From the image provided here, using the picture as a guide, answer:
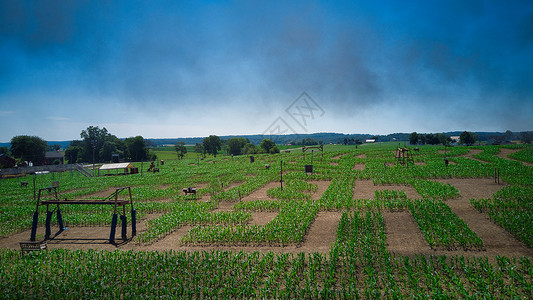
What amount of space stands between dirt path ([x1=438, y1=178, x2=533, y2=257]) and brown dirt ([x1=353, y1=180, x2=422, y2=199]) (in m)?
3.80

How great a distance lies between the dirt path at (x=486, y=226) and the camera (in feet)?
38.3

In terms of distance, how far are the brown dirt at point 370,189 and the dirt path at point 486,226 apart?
3.80 m

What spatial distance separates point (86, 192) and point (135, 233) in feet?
Result: 72.4

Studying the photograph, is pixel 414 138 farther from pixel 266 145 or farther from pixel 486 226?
pixel 486 226

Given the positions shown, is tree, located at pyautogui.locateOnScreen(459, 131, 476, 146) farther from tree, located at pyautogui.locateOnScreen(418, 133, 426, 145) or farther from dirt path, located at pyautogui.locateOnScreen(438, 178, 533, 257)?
dirt path, located at pyautogui.locateOnScreen(438, 178, 533, 257)

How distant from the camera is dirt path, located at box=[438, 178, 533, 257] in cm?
1167

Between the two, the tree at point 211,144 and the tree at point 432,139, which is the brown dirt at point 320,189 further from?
the tree at point 432,139

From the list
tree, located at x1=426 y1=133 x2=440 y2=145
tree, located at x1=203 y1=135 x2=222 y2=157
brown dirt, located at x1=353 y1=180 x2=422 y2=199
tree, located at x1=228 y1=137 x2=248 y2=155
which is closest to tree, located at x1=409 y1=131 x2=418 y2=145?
tree, located at x1=426 y1=133 x2=440 y2=145

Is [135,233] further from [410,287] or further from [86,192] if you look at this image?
[86,192]

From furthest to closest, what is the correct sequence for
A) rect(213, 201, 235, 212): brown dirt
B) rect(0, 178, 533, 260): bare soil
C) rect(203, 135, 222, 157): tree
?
rect(203, 135, 222, 157): tree
rect(213, 201, 235, 212): brown dirt
rect(0, 178, 533, 260): bare soil

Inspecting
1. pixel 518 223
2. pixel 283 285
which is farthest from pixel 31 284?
pixel 518 223

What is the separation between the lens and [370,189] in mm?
27156

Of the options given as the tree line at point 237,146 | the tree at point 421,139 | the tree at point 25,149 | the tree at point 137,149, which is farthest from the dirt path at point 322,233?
the tree at point 421,139

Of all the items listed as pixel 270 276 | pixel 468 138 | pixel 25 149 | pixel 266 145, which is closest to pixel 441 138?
pixel 468 138
